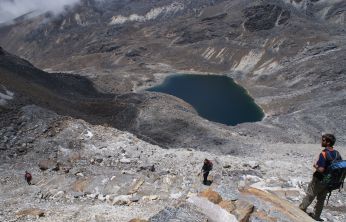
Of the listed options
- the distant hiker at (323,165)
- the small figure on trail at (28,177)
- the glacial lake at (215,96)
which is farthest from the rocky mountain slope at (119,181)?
the glacial lake at (215,96)

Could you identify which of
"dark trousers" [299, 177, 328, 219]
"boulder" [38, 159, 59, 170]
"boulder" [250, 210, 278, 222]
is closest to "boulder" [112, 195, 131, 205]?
"boulder" [250, 210, 278, 222]

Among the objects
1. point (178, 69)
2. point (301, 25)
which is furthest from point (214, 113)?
point (301, 25)

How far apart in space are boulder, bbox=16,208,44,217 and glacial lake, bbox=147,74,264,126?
209ft

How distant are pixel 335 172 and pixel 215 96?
9380 centimetres

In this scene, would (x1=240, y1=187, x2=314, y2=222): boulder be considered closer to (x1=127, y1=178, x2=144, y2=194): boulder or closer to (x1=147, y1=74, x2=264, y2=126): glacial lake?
(x1=127, y1=178, x2=144, y2=194): boulder

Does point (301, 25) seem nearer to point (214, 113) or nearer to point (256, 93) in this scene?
point (256, 93)

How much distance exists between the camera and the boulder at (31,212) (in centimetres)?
1684

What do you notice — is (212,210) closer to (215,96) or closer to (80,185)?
(80,185)

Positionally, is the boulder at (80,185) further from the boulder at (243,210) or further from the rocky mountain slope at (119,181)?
the boulder at (243,210)

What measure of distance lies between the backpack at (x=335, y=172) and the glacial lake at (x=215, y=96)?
66.2 metres

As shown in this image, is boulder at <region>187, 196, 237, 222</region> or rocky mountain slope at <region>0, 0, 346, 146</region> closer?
boulder at <region>187, 196, 237, 222</region>

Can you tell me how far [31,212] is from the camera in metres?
17.2

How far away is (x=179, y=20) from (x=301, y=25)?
66.5 metres

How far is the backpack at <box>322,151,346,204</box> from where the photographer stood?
13.0 meters
